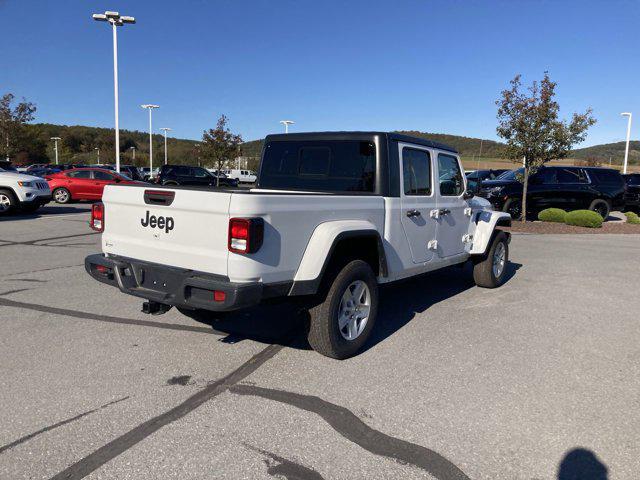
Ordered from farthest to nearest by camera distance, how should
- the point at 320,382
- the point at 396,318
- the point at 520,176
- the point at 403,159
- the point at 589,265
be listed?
the point at 520,176
the point at 589,265
the point at 396,318
the point at 403,159
the point at 320,382

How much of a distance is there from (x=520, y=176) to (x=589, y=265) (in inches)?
343

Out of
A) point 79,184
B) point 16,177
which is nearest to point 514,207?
point 16,177

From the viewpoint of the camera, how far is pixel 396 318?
5.45 metres

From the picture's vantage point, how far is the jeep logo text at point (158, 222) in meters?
3.76

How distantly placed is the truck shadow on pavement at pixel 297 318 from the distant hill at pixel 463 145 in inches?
75.4

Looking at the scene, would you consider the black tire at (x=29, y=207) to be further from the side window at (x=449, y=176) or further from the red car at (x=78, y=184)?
the side window at (x=449, y=176)

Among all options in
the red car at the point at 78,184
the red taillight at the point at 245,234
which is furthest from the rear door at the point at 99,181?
the red taillight at the point at 245,234

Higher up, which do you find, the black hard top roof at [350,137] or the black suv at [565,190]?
the black hard top roof at [350,137]

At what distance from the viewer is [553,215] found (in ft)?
52.2

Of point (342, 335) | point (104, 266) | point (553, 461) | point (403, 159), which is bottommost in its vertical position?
point (553, 461)

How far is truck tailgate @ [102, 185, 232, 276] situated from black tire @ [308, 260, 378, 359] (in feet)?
3.07

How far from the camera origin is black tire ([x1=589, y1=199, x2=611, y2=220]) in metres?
16.9

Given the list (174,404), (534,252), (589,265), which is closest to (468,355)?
(174,404)

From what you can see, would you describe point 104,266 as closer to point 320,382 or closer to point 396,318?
point 320,382
